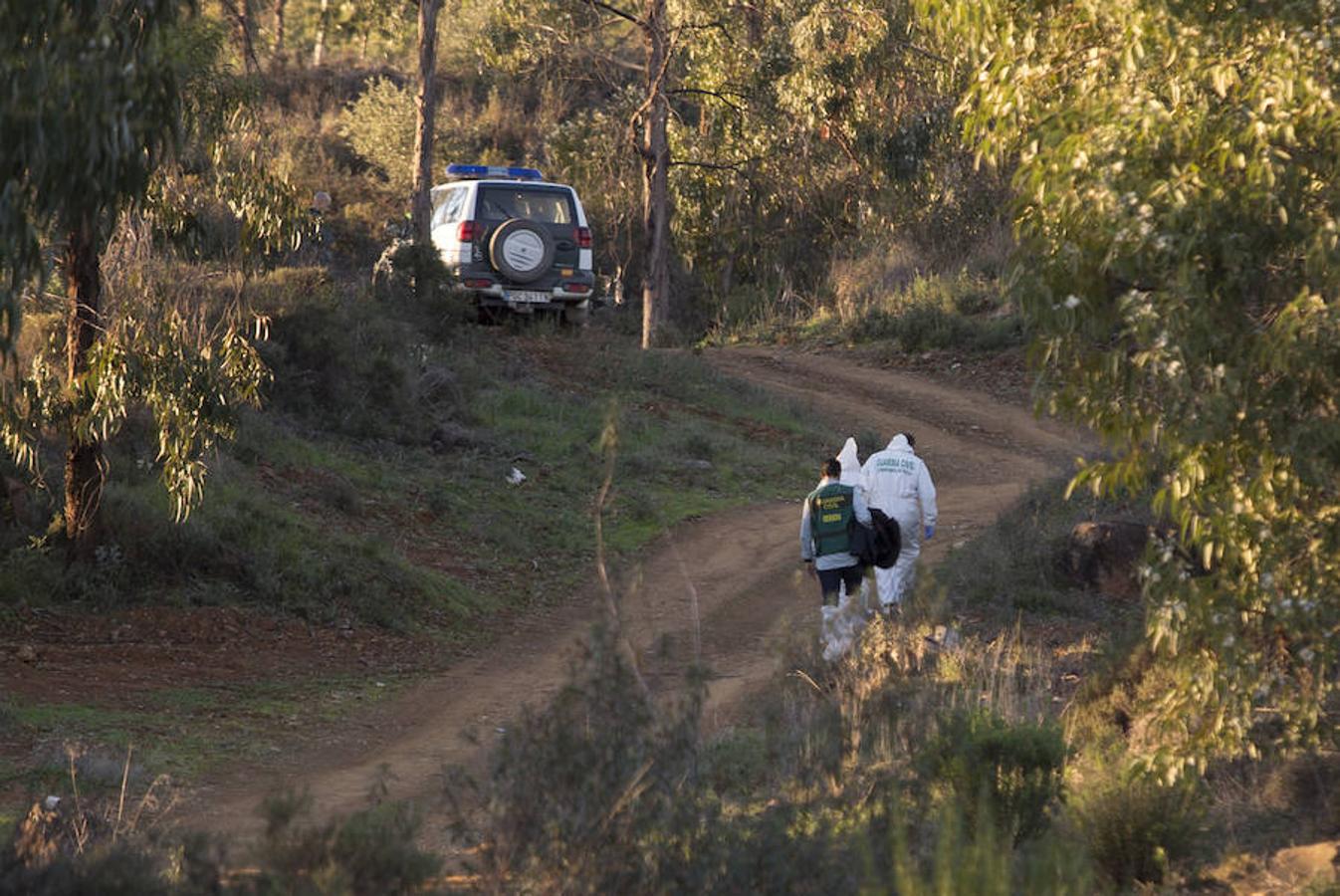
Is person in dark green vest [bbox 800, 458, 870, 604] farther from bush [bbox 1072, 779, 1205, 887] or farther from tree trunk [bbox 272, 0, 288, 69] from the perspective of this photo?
tree trunk [bbox 272, 0, 288, 69]

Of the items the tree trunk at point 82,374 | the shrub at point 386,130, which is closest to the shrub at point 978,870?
the tree trunk at point 82,374

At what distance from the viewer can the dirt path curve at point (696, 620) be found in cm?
889

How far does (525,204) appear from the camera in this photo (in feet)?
79.4

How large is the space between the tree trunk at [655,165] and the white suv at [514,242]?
2.54 m

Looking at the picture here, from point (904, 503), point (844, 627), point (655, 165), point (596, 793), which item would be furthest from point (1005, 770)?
point (655, 165)

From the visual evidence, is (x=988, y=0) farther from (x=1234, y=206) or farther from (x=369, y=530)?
(x=369, y=530)

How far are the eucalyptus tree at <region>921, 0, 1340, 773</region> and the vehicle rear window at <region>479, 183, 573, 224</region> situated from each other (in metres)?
16.8

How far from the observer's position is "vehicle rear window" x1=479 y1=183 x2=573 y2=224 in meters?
23.8

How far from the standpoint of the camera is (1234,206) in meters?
6.91

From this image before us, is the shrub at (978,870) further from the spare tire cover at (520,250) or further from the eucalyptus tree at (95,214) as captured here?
the spare tire cover at (520,250)

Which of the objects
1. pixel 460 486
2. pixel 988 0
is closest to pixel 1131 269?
pixel 988 0

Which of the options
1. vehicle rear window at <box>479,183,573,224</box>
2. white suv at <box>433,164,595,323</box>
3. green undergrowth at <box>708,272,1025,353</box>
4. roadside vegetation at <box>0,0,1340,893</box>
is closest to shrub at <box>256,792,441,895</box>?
roadside vegetation at <box>0,0,1340,893</box>

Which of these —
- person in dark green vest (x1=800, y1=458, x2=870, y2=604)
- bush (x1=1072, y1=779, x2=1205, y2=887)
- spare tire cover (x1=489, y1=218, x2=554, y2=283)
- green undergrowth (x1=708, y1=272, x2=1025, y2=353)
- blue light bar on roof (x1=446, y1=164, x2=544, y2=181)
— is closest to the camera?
bush (x1=1072, y1=779, x2=1205, y2=887)

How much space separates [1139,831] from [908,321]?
2033cm
